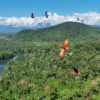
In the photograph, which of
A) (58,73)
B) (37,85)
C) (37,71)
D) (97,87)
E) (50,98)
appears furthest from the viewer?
(37,71)

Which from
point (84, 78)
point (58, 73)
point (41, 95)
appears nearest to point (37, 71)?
point (58, 73)

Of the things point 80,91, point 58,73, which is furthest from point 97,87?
point 58,73

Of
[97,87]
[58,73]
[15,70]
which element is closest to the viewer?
[97,87]

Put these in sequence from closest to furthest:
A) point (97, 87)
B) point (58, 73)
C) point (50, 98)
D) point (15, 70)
Answer: 1. point (50, 98)
2. point (97, 87)
3. point (58, 73)
4. point (15, 70)

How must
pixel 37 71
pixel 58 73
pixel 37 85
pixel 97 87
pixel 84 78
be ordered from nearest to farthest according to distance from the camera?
pixel 97 87
pixel 37 85
pixel 84 78
pixel 58 73
pixel 37 71

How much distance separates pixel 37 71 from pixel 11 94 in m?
48.7

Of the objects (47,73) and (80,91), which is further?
(47,73)

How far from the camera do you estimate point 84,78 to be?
124 meters

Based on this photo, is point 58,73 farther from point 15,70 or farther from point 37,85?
point 15,70

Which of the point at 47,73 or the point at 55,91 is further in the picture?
the point at 47,73

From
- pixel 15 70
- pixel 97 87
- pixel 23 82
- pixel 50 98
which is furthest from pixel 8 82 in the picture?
pixel 97 87

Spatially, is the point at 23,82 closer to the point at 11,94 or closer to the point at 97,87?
the point at 11,94

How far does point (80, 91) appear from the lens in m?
92.6

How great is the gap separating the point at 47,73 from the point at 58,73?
10327mm
